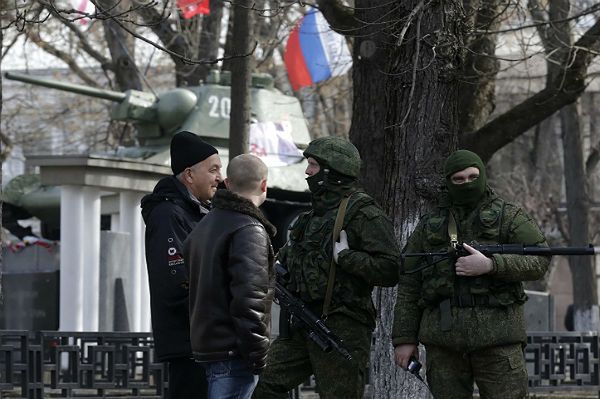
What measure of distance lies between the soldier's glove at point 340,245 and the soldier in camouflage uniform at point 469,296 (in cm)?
35

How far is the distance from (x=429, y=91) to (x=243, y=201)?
262cm

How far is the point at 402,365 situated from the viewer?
25.1ft

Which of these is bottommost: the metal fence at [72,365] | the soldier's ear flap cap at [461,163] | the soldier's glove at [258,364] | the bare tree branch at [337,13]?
the soldier's glove at [258,364]

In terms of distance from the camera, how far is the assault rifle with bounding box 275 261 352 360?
299 inches

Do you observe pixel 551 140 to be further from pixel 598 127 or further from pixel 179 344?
pixel 179 344

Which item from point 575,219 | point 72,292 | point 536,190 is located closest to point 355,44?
point 72,292

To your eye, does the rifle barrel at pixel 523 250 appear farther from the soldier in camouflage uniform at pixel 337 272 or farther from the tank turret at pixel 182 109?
the tank turret at pixel 182 109

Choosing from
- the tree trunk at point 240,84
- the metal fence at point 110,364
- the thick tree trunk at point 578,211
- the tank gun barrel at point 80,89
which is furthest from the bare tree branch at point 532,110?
the thick tree trunk at point 578,211

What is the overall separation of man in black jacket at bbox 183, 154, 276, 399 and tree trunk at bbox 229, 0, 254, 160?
229 inches

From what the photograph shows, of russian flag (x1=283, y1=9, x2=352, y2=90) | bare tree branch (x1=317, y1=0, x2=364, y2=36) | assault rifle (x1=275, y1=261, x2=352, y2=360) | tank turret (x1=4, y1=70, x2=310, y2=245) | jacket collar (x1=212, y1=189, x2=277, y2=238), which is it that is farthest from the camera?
tank turret (x1=4, y1=70, x2=310, y2=245)

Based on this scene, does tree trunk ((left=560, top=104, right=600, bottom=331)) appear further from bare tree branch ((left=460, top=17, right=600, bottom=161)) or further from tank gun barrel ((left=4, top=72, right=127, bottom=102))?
bare tree branch ((left=460, top=17, right=600, bottom=161))

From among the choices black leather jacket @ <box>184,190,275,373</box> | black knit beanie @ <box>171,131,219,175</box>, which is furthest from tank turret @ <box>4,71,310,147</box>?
black leather jacket @ <box>184,190,275,373</box>

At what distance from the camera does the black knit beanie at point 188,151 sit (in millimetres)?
7914

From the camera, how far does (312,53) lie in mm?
18859
